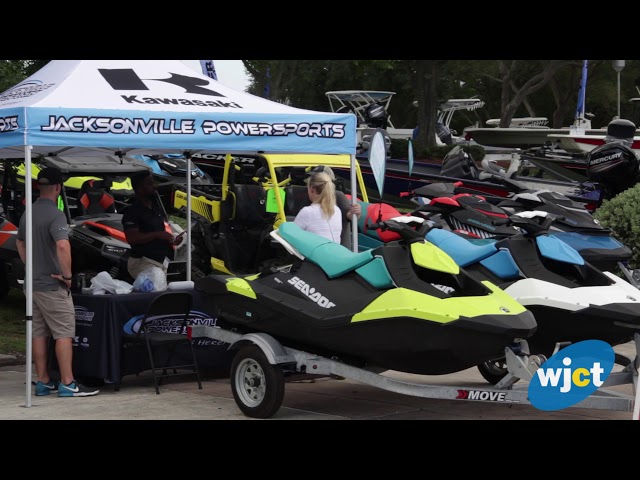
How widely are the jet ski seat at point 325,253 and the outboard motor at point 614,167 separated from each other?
8.01 m

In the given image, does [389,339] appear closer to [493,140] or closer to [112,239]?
[112,239]

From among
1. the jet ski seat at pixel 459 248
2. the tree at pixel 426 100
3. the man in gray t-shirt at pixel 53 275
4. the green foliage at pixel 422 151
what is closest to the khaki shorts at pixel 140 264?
the man in gray t-shirt at pixel 53 275

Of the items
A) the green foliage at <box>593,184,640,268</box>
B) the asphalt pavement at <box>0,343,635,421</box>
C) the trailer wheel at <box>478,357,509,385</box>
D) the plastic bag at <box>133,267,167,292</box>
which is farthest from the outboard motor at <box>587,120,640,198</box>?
the plastic bag at <box>133,267,167,292</box>

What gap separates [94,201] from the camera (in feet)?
41.7

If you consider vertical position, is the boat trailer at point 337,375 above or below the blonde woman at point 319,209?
below

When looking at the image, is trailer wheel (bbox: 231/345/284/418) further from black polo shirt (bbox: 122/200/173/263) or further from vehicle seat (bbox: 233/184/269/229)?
vehicle seat (bbox: 233/184/269/229)

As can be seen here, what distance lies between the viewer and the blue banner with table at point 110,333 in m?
8.38

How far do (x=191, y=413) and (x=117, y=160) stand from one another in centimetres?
645

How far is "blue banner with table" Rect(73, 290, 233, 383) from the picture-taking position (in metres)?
8.38

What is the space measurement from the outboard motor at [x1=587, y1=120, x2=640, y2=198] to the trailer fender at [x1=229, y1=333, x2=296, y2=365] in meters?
8.54

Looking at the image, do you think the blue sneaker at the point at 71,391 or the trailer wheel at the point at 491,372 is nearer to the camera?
the blue sneaker at the point at 71,391

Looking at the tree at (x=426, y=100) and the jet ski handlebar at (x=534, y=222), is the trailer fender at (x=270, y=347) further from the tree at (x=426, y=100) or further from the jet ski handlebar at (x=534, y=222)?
the tree at (x=426, y=100)

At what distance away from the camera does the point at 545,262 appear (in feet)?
24.8

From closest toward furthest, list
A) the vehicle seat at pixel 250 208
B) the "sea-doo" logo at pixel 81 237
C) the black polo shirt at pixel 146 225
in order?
the black polo shirt at pixel 146 225
the "sea-doo" logo at pixel 81 237
the vehicle seat at pixel 250 208
